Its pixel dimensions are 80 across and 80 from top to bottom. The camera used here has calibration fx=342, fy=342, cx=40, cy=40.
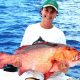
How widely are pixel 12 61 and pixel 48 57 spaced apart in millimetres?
343

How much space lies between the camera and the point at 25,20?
38.1 feet

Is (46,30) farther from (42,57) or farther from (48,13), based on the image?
(42,57)

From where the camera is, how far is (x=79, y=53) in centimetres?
298

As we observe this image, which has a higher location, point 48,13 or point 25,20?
point 25,20

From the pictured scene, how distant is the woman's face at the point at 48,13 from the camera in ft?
11.5

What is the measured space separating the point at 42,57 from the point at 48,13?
0.58 meters

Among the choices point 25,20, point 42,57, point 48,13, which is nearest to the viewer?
point 42,57

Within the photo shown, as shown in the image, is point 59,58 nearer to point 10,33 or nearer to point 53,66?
point 53,66

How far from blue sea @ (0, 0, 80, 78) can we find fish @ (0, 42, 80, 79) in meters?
3.36

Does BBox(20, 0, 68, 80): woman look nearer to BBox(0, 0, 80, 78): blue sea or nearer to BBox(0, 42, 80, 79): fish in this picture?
BBox(0, 42, 80, 79): fish

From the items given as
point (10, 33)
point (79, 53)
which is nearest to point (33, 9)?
point (10, 33)

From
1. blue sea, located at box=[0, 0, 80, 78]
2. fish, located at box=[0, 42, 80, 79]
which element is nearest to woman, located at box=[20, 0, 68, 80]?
fish, located at box=[0, 42, 80, 79]

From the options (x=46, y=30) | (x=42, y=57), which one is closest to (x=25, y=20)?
(x=46, y=30)

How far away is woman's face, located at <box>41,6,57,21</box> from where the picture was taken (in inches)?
138
